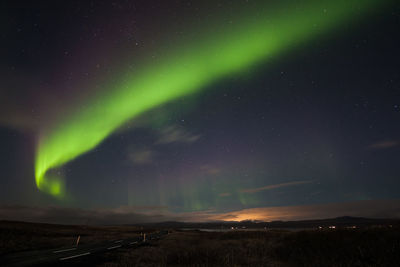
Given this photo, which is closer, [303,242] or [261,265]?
[261,265]

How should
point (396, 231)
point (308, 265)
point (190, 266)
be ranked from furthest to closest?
point (396, 231), point (308, 265), point (190, 266)

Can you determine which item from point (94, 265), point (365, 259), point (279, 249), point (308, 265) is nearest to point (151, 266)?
point (94, 265)

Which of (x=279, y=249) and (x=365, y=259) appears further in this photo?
(x=279, y=249)

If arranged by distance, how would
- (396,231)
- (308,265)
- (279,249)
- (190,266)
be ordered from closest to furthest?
(190,266) < (308,265) < (396,231) < (279,249)

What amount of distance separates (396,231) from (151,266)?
15.8m

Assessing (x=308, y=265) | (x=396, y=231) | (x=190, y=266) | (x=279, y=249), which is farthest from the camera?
(x=279, y=249)

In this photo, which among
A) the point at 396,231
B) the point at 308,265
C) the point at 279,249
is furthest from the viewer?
the point at 279,249

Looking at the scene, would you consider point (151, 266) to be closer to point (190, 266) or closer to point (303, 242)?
point (190, 266)

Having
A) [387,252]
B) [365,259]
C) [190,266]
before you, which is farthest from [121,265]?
[387,252]

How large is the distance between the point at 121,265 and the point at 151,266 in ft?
5.34

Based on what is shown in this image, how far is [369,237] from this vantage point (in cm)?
1563

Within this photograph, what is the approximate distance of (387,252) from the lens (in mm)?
11828

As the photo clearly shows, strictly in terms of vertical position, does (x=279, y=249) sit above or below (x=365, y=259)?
below

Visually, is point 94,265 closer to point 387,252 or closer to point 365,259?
point 365,259
